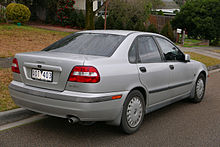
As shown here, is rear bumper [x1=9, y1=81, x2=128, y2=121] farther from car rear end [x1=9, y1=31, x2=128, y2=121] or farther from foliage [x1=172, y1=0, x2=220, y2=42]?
foliage [x1=172, y1=0, x2=220, y2=42]

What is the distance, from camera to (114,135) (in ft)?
15.6

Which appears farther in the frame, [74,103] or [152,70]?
[152,70]

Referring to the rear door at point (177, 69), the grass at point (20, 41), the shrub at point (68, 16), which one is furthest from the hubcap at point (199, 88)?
the shrub at point (68, 16)

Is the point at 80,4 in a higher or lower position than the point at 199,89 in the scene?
higher

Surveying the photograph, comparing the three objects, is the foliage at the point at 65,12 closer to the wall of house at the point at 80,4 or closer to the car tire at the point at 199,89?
the wall of house at the point at 80,4

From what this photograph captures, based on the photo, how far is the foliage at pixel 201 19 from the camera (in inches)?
910

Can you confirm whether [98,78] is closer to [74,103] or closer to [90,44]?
[74,103]

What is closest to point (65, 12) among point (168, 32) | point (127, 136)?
point (168, 32)

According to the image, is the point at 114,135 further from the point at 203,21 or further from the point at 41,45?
the point at 203,21

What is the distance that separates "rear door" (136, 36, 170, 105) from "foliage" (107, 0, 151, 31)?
20.7 m

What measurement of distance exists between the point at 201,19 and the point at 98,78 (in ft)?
68.3

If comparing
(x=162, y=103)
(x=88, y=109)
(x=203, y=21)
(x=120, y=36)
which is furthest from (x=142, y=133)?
(x=203, y=21)

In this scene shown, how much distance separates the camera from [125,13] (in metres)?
27.3

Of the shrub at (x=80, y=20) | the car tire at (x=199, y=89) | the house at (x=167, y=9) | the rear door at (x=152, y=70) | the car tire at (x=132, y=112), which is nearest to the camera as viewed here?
the car tire at (x=132, y=112)
